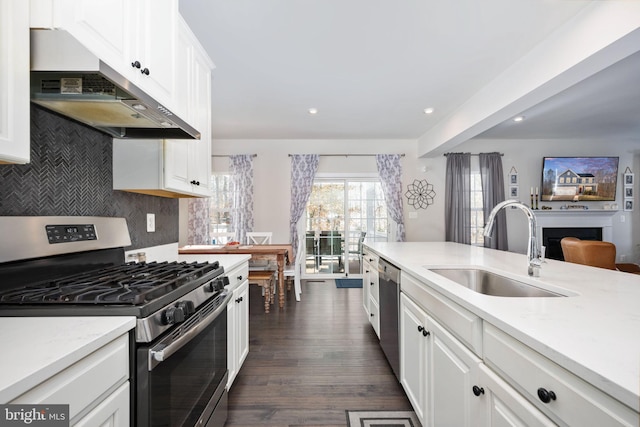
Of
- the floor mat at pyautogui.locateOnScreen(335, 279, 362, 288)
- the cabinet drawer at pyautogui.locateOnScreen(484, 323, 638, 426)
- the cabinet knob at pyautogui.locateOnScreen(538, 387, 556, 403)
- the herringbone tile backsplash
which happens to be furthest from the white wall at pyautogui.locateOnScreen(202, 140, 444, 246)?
the cabinet knob at pyautogui.locateOnScreen(538, 387, 556, 403)

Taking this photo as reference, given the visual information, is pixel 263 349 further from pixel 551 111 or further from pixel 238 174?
pixel 551 111

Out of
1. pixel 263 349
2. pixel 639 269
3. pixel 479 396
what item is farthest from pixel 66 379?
pixel 639 269

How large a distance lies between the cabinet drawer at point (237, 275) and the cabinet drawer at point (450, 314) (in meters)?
1.09

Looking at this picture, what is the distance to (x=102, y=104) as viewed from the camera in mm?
1175

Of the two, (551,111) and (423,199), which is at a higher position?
(551,111)

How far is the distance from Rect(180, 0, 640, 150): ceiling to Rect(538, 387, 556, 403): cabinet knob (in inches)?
88.4

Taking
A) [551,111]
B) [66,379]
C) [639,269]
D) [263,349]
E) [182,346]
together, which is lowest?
[263,349]

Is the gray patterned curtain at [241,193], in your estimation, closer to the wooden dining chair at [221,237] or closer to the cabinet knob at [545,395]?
the wooden dining chair at [221,237]

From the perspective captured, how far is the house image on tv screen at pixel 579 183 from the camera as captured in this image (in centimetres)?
523

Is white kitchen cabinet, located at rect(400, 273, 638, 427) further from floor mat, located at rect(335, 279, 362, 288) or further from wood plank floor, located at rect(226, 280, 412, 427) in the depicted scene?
floor mat, located at rect(335, 279, 362, 288)

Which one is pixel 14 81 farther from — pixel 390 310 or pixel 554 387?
pixel 390 310

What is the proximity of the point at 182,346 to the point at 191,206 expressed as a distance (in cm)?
458

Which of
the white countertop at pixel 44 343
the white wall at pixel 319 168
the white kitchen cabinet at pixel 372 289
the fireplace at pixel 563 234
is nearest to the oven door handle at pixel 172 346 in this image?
the white countertop at pixel 44 343

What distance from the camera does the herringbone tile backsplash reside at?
1.11m
